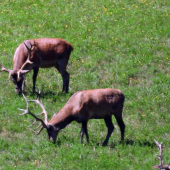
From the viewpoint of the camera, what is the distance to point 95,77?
17844mm

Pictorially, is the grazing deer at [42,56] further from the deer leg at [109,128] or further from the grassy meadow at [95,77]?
the deer leg at [109,128]

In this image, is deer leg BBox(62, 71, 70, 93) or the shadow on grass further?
deer leg BBox(62, 71, 70, 93)

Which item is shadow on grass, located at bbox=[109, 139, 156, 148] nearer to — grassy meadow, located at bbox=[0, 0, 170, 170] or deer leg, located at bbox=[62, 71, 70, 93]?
grassy meadow, located at bbox=[0, 0, 170, 170]

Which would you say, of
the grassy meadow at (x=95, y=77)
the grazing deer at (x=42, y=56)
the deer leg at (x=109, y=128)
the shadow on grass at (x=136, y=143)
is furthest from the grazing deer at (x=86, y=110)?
the grazing deer at (x=42, y=56)

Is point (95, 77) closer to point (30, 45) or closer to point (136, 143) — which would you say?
point (30, 45)

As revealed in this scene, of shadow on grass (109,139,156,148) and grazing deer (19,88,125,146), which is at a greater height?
grazing deer (19,88,125,146)

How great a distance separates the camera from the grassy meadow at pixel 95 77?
12.0 m

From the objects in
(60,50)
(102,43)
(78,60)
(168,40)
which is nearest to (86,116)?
(60,50)

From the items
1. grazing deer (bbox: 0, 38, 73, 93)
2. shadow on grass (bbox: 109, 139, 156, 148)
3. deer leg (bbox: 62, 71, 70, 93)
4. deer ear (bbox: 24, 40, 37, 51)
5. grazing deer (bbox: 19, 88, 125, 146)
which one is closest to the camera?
grazing deer (bbox: 19, 88, 125, 146)

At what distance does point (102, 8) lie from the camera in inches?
906

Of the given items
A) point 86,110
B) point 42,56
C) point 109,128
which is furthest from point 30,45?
point 109,128

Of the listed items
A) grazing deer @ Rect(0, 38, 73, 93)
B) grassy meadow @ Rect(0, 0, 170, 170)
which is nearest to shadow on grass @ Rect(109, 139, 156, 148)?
grassy meadow @ Rect(0, 0, 170, 170)

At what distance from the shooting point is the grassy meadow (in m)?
12.0

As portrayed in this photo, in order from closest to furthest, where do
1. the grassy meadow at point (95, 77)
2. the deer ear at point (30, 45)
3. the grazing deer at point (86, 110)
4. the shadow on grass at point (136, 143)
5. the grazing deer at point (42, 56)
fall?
the grassy meadow at point (95, 77) < the grazing deer at point (86, 110) < the shadow on grass at point (136, 143) < the deer ear at point (30, 45) < the grazing deer at point (42, 56)
